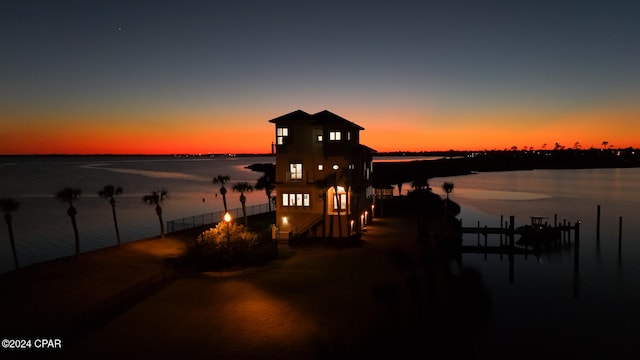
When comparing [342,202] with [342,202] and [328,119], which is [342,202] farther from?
[328,119]

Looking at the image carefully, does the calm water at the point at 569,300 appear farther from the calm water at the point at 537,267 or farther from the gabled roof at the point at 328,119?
the gabled roof at the point at 328,119

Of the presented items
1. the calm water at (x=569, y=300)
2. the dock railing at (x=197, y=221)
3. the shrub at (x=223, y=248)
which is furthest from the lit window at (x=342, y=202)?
the calm water at (x=569, y=300)

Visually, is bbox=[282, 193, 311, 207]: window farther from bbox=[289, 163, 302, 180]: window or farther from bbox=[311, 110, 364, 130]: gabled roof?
bbox=[311, 110, 364, 130]: gabled roof

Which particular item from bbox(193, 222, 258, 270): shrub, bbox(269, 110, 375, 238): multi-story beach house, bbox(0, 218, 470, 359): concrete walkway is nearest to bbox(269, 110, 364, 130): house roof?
bbox(269, 110, 375, 238): multi-story beach house

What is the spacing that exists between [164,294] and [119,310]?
91.7 inches

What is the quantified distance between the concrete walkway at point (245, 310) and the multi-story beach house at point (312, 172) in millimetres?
7447

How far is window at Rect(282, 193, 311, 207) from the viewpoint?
38000 mm

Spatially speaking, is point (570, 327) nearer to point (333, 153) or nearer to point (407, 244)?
point (407, 244)

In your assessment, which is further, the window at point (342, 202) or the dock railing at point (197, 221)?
the dock railing at point (197, 221)

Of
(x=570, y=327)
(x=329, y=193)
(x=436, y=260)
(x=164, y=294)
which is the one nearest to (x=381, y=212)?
(x=329, y=193)

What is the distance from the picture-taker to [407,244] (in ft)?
115

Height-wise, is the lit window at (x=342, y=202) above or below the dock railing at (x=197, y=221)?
above

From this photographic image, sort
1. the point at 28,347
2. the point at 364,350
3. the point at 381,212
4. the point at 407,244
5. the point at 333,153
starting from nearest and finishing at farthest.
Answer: the point at 364,350
the point at 28,347
the point at 407,244
the point at 333,153
the point at 381,212

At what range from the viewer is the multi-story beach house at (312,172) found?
3788 centimetres
